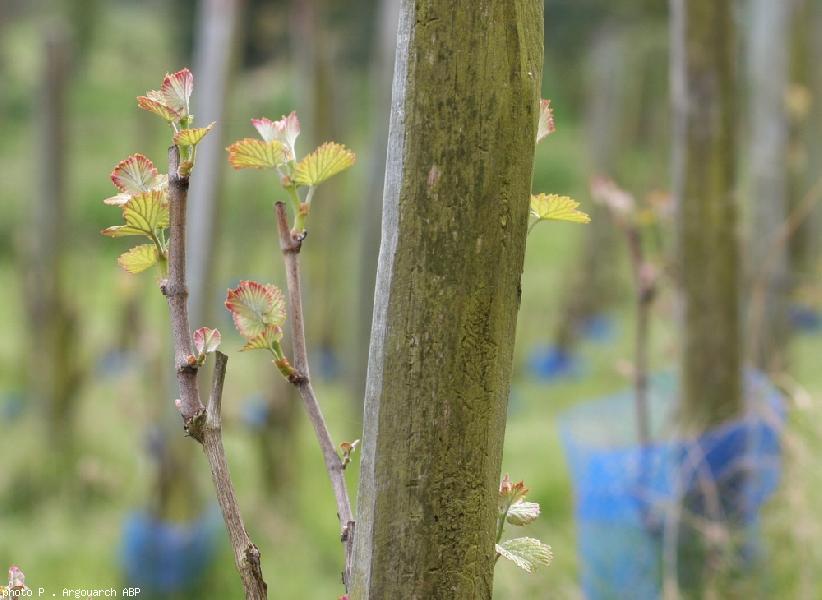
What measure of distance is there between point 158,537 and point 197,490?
0.50ft

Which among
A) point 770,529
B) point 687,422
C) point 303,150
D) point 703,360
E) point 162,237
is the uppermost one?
point 303,150

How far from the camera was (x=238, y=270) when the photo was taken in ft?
15.1

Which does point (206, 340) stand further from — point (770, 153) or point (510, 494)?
point (770, 153)

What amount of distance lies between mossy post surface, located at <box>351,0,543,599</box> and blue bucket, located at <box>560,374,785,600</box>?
1.17 metres

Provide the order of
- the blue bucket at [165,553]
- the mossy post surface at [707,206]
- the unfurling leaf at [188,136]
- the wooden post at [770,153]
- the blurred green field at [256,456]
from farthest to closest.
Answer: the wooden post at [770,153]
the blue bucket at [165,553]
the blurred green field at [256,456]
the mossy post surface at [707,206]
the unfurling leaf at [188,136]

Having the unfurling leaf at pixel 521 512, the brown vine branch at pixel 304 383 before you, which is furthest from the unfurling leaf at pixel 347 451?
the unfurling leaf at pixel 521 512

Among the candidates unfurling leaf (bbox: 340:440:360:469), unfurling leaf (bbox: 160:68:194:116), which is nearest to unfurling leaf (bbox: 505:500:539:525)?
unfurling leaf (bbox: 340:440:360:469)

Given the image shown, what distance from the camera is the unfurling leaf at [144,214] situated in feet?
1.74

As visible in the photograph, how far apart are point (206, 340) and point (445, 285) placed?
14 cm

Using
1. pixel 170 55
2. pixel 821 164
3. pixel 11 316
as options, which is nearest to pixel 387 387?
pixel 821 164

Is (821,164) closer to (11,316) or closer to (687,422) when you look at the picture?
(687,422)

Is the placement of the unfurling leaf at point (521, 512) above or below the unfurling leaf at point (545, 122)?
below

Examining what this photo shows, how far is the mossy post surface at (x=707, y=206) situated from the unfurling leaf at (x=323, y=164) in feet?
4.03

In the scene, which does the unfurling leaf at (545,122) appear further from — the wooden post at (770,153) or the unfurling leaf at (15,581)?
the wooden post at (770,153)
